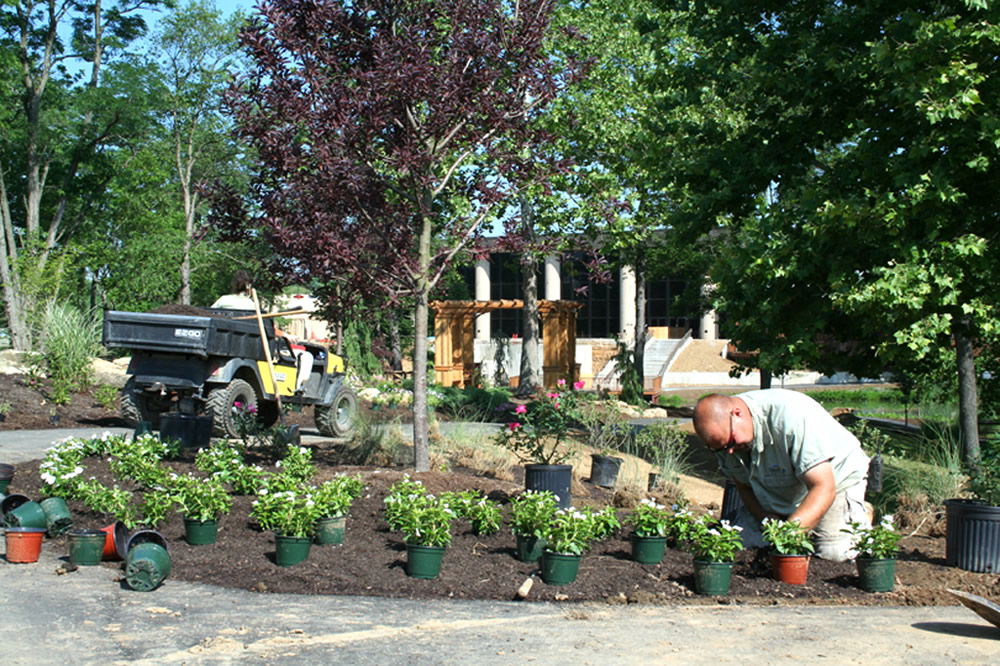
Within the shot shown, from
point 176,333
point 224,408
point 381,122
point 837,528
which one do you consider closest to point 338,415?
point 224,408

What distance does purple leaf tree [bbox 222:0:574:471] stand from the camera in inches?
351

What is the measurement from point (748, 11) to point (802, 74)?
4.16 feet

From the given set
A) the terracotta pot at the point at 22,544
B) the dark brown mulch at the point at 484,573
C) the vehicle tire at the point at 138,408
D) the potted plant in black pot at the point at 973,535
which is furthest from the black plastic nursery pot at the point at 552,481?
the vehicle tire at the point at 138,408

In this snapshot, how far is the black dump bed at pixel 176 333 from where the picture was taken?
12984mm

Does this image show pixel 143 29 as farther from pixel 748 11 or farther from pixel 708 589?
pixel 708 589

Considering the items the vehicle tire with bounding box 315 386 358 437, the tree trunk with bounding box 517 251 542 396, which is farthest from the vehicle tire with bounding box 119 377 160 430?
the tree trunk with bounding box 517 251 542 396

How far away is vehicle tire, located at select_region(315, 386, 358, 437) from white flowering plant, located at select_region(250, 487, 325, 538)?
8084mm

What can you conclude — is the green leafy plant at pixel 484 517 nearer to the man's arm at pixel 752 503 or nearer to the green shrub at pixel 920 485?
the man's arm at pixel 752 503

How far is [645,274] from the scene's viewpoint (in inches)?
1089

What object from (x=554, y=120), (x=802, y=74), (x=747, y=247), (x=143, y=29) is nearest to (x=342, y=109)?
(x=747, y=247)

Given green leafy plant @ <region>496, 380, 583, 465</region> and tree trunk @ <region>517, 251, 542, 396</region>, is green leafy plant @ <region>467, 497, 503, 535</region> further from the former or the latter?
tree trunk @ <region>517, 251, 542, 396</region>

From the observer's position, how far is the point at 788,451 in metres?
5.74

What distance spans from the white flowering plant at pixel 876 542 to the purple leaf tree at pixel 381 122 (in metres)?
4.47

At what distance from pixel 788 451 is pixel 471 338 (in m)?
22.8
